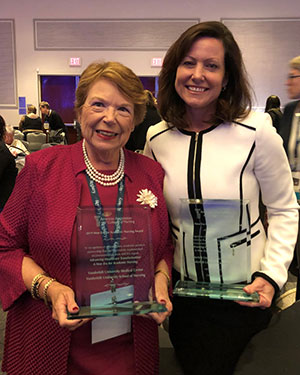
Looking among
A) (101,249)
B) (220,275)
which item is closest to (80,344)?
(101,249)

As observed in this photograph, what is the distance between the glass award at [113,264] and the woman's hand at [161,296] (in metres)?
0.04

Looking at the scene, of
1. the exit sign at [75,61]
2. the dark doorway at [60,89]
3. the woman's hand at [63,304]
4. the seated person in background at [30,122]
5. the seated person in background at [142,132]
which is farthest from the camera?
the dark doorway at [60,89]

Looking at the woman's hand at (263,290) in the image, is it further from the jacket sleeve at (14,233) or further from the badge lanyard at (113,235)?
the jacket sleeve at (14,233)

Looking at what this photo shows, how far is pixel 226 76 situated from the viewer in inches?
55.6

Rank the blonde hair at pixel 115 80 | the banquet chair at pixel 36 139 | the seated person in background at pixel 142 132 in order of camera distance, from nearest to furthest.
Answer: the blonde hair at pixel 115 80 < the seated person in background at pixel 142 132 < the banquet chair at pixel 36 139

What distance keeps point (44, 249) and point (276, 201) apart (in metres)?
0.87

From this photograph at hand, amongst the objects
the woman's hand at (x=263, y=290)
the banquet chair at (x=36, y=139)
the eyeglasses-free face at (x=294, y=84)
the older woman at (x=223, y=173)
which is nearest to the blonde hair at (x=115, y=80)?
the older woman at (x=223, y=173)

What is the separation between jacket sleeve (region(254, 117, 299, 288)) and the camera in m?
1.32

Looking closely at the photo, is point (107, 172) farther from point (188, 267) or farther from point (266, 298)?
point (266, 298)

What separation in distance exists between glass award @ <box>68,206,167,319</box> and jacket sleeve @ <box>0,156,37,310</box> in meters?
0.27

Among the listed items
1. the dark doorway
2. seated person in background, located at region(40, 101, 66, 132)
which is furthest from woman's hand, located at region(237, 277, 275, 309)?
the dark doorway

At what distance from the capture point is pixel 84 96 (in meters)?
1.30

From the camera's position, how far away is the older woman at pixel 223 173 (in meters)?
1.31

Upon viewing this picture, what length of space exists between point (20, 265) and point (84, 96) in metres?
0.63
